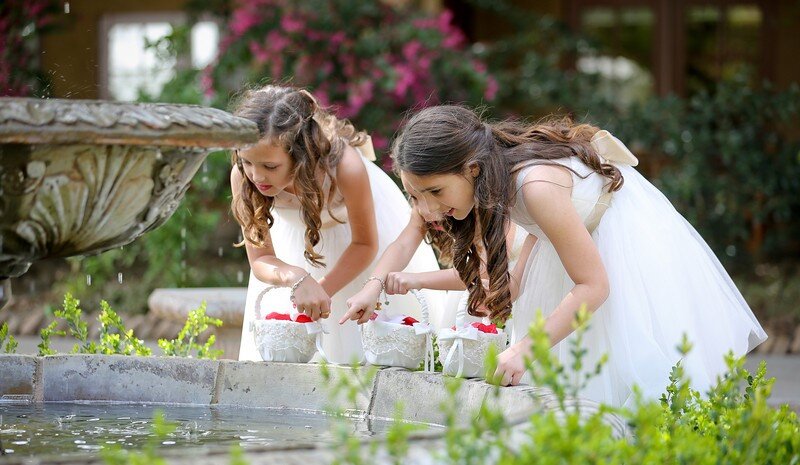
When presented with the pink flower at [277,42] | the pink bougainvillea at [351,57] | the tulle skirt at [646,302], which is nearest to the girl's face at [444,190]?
the tulle skirt at [646,302]

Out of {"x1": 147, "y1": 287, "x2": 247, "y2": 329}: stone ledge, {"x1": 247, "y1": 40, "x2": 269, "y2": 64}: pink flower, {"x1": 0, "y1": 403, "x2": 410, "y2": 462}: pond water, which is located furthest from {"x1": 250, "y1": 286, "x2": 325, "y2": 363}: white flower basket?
{"x1": 247, "y1": 40, "x2": 269, "y2": 64}: pink flower

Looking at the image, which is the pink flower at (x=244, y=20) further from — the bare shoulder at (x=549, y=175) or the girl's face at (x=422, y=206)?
the bare shoulder at (x=549, y=175)

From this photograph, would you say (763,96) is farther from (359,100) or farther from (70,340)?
(70,340)

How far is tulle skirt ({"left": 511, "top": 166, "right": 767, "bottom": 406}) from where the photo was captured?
10.2ft

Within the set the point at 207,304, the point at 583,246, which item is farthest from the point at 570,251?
the point at 207,304

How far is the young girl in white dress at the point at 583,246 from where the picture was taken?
2953 mm

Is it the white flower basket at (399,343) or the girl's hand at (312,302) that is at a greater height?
the girl's hand at (312,302)

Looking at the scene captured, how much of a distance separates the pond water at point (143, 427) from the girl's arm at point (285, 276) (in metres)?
0.33

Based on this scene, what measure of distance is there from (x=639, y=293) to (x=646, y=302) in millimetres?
30

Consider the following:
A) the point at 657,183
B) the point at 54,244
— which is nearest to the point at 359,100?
the point at 657,183

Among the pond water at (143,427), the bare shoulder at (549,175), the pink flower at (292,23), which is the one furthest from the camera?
the pink flower at (292,23)

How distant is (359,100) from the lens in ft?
27.5

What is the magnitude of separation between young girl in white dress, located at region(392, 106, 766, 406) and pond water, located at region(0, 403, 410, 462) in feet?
1.67

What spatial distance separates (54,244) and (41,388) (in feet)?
3.12
